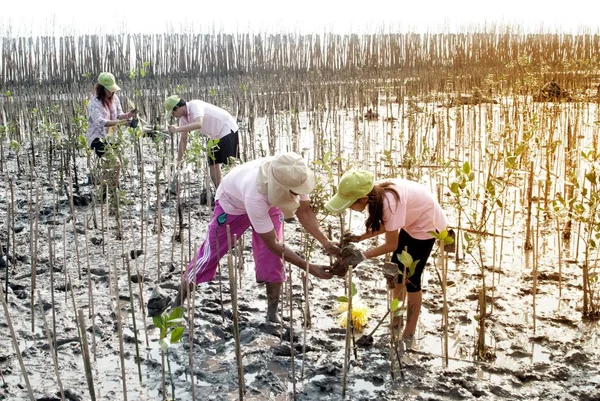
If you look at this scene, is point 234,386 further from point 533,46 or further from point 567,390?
point 533,46

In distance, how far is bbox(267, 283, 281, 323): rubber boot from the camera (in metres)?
3.98

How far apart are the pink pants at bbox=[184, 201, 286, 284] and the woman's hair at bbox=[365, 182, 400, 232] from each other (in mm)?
679

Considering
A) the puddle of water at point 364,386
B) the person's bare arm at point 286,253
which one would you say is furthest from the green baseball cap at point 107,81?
the puddle of water at point 364,386

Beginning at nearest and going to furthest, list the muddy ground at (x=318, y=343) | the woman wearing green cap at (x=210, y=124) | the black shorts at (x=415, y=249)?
1. the muddy ground at (x=318, y=343)
2. the black shorts at (x=415, y=249)
3. the woman wearing green cap at (x=210, y=124)

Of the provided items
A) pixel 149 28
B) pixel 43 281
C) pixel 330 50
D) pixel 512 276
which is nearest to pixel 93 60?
pixel 330 50

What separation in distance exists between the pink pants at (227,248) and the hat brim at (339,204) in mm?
606

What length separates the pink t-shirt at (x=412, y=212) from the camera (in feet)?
11.0

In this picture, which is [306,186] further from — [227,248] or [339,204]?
[227,248]

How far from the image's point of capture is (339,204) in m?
3.28

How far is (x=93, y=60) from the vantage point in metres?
14.4

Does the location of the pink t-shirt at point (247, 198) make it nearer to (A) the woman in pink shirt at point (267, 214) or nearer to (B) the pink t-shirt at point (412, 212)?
(A) the woman in pink shirt at point (267, 214)

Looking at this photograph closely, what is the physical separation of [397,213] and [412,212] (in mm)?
180

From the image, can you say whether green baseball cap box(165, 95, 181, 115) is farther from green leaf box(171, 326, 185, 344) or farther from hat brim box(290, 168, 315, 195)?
green leaf box(171, 326, 185, 344)

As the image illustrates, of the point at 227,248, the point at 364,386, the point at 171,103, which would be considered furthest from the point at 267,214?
the point at 171,103
